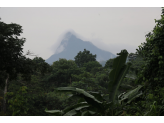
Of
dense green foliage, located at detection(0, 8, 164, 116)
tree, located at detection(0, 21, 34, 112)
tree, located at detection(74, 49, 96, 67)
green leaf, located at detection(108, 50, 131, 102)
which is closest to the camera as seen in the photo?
dense green foliage, located at detection(0, 8, 164, 116)

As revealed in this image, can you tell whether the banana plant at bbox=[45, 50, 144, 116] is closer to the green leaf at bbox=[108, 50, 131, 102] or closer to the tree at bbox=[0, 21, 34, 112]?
the green leaf at bbox=[108, 50, 131, 102]

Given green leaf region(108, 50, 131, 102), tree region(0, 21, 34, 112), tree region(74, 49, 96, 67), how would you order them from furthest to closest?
tree region(74, 49, 96, 67) < tree region(0, 21, 34, 112) < green leaf region(108, 50, 131, 102)

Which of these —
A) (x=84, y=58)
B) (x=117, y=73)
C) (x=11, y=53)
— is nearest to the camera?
(x=117, y=73)

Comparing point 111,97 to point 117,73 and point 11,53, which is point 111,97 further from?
point 11,53

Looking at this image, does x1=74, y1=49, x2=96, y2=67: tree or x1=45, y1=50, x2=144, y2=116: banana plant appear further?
x1=74, y1=49, x2=96, y2=67: tree

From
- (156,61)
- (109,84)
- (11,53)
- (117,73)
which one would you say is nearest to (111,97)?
(109,84)

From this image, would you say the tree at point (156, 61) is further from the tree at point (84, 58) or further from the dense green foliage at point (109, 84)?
the tree at point (84, 58)

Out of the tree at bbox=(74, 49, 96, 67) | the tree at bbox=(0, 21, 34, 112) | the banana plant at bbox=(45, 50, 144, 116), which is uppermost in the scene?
the tree at bbox=(74, 49, 96, 67)

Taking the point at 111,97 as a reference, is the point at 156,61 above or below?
above

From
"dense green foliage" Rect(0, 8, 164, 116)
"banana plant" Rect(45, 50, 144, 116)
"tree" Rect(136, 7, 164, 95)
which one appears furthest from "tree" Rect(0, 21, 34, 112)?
"tree" Rect(136, 7, 164, 95)

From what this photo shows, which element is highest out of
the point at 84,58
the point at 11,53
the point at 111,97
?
the point at 84,58

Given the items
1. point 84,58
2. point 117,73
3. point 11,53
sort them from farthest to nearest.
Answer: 1. point 84,58
2. point 11,53
3. point 117,73
